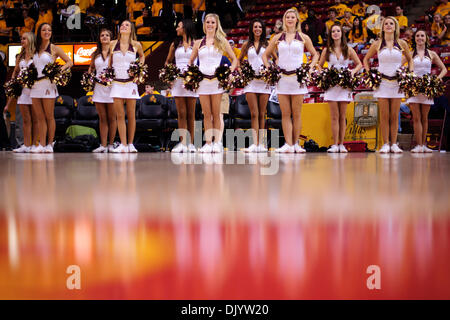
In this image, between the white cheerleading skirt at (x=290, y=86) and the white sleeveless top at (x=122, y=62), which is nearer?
the white cheerleading skirt at (x=290, y=86)

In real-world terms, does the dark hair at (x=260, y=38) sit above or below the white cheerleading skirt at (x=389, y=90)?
above

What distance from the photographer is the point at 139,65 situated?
7301 millimetres

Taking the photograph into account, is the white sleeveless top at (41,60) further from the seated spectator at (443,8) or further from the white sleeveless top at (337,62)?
the seated spectator at (443,8)

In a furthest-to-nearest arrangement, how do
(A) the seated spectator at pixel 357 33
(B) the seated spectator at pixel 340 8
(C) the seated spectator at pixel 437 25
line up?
(B) the seated spectator at pixel 340 8 < (A) the seated spectator at pixel 357 33 < (C) the seated spectator at pixel 437 25

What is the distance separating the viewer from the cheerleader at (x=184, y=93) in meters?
7.22

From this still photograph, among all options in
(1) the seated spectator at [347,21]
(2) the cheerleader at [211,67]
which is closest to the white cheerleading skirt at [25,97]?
(2) the cheerleader at [211,67]

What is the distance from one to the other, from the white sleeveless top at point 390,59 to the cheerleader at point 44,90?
474 centimetres

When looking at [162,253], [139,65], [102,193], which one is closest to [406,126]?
[139,65]

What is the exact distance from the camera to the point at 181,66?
24.0 feet

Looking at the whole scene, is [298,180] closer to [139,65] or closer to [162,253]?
[162,253]

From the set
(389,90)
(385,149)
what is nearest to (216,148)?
(385,149)

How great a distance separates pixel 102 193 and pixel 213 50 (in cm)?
524

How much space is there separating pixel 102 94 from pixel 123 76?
56cm

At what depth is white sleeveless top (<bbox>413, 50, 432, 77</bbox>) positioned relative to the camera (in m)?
7.97
